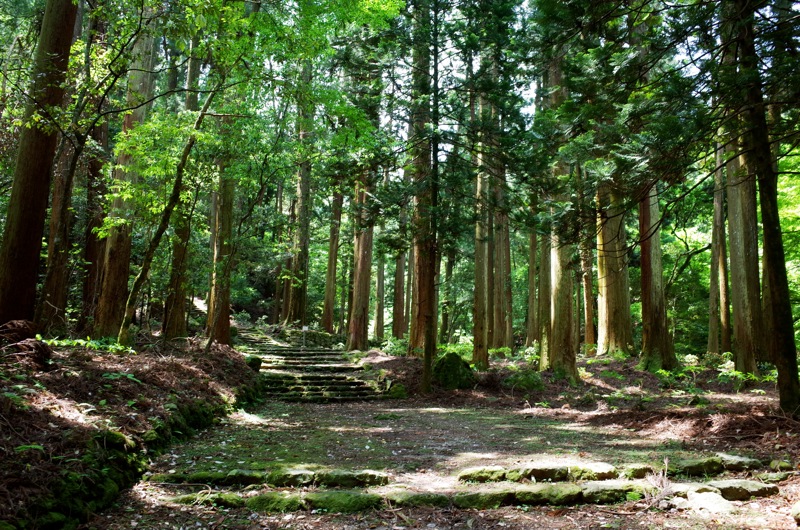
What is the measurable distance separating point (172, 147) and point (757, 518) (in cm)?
951

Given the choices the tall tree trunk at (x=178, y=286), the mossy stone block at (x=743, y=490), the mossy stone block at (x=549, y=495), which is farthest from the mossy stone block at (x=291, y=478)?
the tall tree trunk at (x=178, y=286)

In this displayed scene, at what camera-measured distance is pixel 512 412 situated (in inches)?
399

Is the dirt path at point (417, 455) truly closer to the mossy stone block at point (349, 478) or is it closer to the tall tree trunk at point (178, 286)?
the mossy stone block at point (349, 478)

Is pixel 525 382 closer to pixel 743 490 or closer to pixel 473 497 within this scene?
pixel 743 490

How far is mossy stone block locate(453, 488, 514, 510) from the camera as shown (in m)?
3.94

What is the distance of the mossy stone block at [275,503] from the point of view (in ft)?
12.6

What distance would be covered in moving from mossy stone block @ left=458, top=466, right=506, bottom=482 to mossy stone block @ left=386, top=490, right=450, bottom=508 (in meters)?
0.72

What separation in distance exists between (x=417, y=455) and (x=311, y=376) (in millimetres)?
8200

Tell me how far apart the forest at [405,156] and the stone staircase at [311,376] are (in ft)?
4.85

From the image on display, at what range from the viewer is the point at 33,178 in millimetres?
6309

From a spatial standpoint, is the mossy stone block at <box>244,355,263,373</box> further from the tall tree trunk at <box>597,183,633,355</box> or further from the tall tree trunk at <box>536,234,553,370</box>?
the tall tree trunk at <box>597,183,633,355</box>

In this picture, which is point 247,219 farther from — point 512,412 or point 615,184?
point 615,184

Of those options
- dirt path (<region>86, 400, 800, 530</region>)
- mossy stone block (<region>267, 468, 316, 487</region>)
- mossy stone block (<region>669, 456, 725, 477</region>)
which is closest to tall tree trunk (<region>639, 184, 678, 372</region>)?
dirt path (<region>86, 400, 800, 530</region>)

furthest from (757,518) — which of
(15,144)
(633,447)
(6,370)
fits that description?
(15,144)
